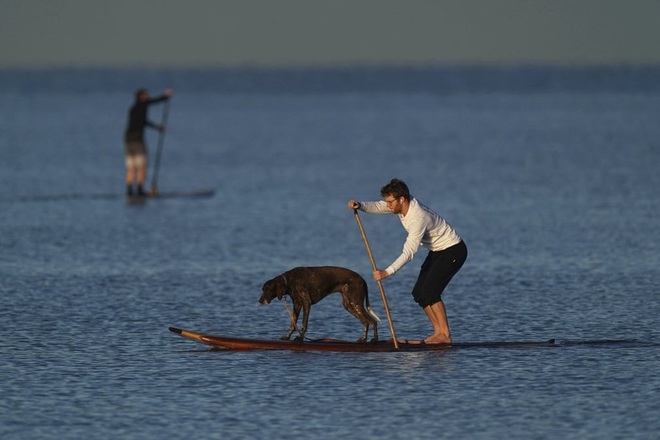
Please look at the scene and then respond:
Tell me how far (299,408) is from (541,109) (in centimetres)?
8013

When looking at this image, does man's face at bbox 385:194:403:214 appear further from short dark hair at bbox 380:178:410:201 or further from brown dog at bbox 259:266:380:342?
brown dog at bbox 259:266:380:342

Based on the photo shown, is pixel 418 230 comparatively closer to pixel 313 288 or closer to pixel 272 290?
pixel 313 288

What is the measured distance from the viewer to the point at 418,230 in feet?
45.4

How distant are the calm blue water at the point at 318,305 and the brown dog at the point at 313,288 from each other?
1.59ft

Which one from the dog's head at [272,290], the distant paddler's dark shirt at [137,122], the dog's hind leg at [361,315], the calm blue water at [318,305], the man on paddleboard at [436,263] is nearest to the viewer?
the calm blue water at [318,305]

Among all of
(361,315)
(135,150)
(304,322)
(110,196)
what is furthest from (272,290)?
(110,196)

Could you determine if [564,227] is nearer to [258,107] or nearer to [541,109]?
[541,109]

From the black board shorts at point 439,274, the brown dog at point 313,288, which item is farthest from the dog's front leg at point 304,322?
the black board shorts at point 439,274

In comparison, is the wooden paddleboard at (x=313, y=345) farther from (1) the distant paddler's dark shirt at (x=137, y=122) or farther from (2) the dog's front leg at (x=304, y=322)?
(1) the distant paddler's dark shirt at (x=137, y=122)

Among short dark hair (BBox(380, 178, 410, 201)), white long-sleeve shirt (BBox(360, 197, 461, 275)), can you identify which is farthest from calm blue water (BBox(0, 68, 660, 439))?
short dark hair (BBox(380, 178, 410, 201))

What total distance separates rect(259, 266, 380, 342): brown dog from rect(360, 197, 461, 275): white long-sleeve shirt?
1.58ft

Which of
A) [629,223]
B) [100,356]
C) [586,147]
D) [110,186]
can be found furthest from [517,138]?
[100,356]

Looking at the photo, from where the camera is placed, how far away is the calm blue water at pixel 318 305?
39.0 ft

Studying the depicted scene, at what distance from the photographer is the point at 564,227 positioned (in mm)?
25234
